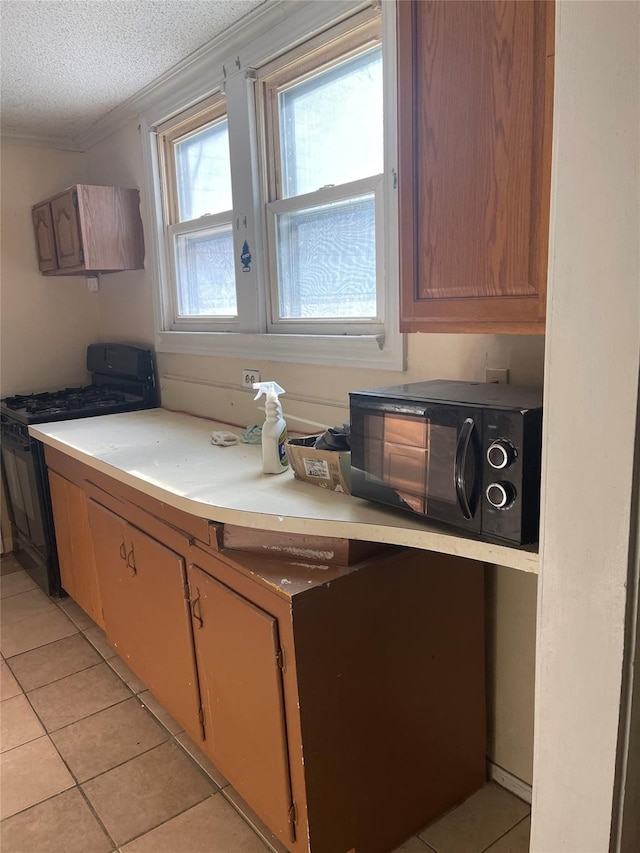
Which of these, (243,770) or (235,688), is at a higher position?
(235,688)

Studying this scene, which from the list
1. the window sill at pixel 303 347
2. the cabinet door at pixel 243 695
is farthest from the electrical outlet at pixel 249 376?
the cabinet door at pixel 243 695

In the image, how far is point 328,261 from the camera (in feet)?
7.67

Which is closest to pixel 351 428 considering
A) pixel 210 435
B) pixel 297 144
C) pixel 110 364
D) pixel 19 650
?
pixel 210 435

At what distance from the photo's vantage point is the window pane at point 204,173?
9.29ft

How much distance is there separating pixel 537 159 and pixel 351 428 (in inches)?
27.4

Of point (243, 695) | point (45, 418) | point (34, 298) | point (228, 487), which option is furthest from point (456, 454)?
point (34, 298)

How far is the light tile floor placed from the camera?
1.80m

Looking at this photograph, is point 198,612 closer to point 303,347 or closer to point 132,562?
point 132,562

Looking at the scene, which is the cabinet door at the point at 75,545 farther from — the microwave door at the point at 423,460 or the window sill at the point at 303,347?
the microwave door at the point at 423,460

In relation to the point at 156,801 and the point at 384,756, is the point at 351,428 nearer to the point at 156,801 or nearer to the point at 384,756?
the point at 384,756

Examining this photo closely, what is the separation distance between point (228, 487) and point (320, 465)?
292 millimetres

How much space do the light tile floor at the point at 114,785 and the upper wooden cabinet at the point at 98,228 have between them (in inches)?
77.0

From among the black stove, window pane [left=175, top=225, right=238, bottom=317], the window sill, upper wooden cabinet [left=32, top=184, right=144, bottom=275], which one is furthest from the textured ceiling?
the black stove

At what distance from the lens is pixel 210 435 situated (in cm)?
265
